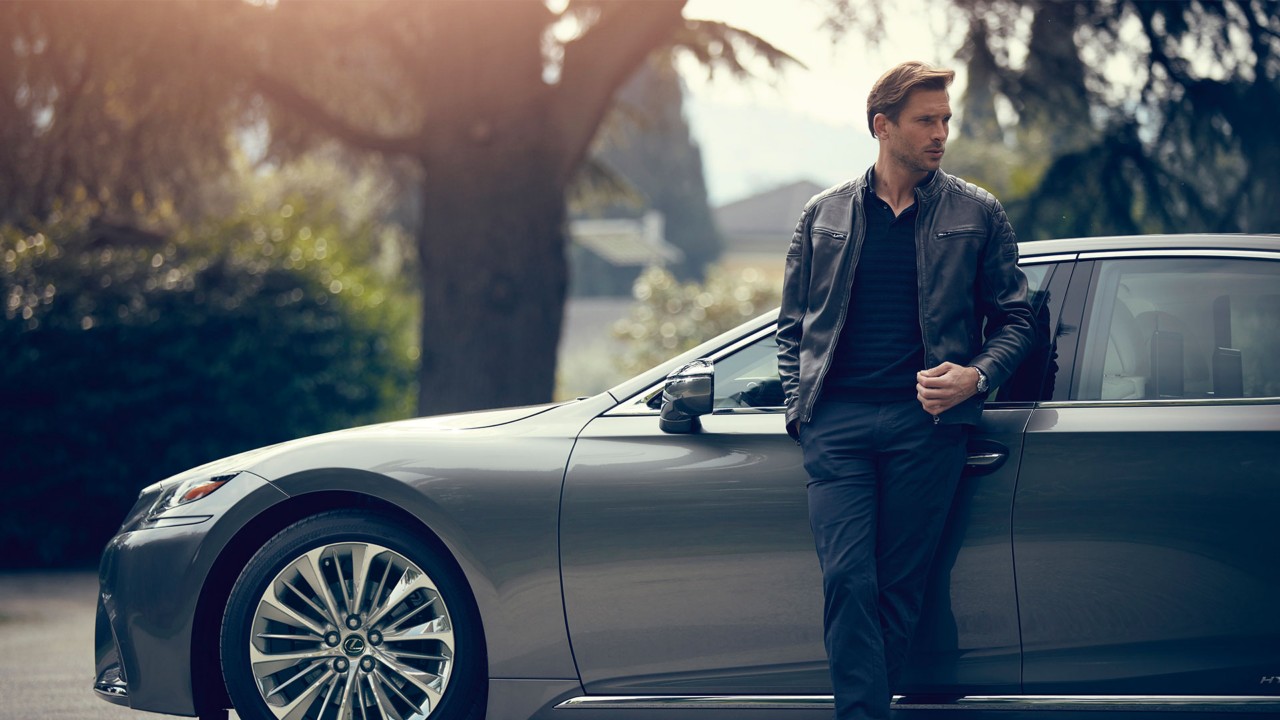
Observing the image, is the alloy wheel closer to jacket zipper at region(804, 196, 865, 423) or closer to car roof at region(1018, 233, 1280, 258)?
jacket zipper at region(804, 196, 865, 423)

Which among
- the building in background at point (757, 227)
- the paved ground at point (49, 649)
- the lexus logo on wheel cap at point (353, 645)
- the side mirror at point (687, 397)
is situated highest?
the building in background at point (757, 227)

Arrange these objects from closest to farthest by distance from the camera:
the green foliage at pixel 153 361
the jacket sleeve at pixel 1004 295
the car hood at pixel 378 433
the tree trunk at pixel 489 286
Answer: the jacket sleeve at pixel 1004 295 → the car hood at pixel 378 433 → the green foliage at pixel 153 361 → the tree trunk at pixel 489 286

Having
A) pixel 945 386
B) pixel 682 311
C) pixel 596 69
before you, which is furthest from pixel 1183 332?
pixel 682 311

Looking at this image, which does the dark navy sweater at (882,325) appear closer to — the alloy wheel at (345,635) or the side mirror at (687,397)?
the side mirror at (687,397)

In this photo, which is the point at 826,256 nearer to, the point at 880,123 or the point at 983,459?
the point at 880,123

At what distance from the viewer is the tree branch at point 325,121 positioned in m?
9.43

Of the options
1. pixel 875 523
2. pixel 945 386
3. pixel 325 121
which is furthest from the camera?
pixel 325 121

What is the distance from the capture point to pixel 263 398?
9.49 meters

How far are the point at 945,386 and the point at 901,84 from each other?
82cm

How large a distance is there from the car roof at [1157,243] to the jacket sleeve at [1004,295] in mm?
192

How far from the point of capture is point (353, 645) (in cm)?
399

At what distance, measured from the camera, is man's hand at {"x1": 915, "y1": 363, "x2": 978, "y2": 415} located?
3426mm

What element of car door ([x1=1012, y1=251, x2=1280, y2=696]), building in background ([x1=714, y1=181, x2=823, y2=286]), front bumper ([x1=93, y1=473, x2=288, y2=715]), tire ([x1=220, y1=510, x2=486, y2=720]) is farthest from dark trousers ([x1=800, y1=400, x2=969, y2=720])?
building in background ([x1=714, y1=181, x2=823, y2=286])

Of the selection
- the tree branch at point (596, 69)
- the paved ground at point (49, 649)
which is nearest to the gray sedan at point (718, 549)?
the paved ground at point (49, 649)
